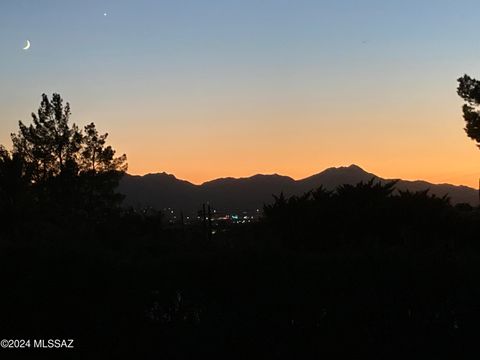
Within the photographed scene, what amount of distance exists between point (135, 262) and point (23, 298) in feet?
4.42

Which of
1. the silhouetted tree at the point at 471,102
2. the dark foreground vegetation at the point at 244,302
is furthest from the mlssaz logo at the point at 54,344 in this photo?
the silhouetted tree at the point at 471,102

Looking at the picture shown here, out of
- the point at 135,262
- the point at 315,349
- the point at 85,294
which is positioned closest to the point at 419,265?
the point at 315,349

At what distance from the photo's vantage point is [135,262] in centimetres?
750

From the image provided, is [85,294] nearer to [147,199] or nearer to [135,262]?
[135,262]

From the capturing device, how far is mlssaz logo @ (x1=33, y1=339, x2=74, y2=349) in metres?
7.02

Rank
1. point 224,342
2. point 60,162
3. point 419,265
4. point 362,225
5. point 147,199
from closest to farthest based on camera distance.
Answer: point 224,342 → point 419,265 → point 362,225 → point 60,162 → point 147,199

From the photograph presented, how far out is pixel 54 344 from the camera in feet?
23.1

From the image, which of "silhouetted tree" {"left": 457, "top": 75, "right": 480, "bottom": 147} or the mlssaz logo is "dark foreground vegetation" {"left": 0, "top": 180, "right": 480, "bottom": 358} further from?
"silhouetted tree" {"left": 457, "top": 75, "right": 480, "bottom": 147}

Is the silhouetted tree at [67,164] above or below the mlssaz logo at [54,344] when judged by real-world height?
above

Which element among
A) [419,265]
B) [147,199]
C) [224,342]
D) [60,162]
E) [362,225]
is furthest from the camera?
[147,199]

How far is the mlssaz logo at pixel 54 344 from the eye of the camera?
702 cm

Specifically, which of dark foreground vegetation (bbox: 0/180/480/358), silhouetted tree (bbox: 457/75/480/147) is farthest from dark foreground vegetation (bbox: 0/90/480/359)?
silhouetted tree (bbox: 457/75/480/147)

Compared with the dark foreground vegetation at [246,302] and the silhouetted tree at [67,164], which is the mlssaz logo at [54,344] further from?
the silhouetted tree at [67,164]

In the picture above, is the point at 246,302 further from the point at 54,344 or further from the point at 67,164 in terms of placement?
the point at 67,164
